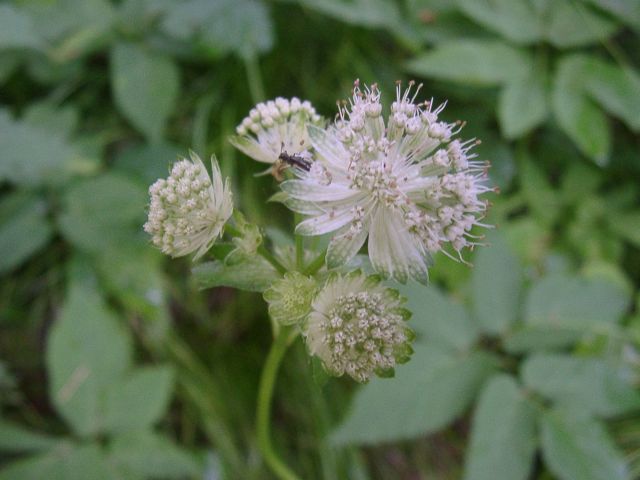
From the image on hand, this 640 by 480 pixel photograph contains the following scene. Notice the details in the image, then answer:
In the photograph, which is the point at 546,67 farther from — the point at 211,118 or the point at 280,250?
the point at 280,250

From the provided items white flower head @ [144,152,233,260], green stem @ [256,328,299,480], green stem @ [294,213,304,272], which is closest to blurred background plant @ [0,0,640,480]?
green stem @ [256,328,299,480]

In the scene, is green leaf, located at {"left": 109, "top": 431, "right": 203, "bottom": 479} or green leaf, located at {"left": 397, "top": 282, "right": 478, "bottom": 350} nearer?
green leaf, located at {"left": 109, "top": 431, "right": 203, "bottom": 479}

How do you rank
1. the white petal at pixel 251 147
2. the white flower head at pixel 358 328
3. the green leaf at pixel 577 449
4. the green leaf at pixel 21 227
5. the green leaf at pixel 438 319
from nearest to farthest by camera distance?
the white flower head at pixel 358 328
the white petal at pixel 251 147
the green leaf at pixel 577 449
the green leaf at pixel 438 319
the green leaf at pixel 21 227

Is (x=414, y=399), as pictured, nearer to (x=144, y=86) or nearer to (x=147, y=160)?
(x=147, y=160)

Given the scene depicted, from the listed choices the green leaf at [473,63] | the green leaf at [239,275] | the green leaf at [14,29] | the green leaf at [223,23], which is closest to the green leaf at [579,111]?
the green leaf at [473,63]

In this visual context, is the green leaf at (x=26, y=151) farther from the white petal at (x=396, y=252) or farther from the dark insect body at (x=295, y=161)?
the white petal at (x=396, y=252)

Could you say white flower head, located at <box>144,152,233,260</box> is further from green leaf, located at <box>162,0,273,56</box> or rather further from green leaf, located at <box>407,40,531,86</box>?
green leaf, located at <box>407,40,531,86</box>

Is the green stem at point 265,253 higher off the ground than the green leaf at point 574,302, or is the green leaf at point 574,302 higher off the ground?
the green stem at point 265,253
